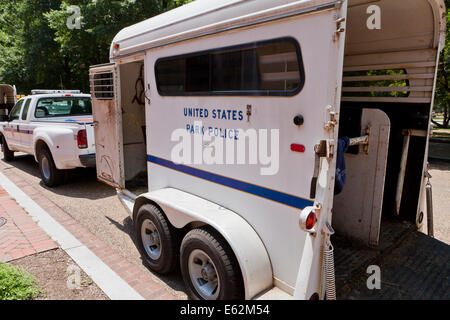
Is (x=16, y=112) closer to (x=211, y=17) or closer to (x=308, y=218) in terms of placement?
(x=211, y=17)

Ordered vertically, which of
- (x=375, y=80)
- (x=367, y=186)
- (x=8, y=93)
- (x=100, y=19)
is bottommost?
(x=367, y=186)

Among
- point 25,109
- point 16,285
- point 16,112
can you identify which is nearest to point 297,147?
point 16,285

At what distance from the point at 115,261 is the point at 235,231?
6.47 feet

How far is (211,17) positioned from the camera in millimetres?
2930

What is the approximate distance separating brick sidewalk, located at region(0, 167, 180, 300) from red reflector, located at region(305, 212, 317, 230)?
70.3 inches

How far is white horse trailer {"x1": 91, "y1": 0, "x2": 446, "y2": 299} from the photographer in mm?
2275

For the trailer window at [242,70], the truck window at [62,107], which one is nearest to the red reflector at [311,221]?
the trailer window at [242,70]

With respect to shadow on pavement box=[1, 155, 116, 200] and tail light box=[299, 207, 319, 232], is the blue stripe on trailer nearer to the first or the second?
tail light box=[299, 207, 319, 232]

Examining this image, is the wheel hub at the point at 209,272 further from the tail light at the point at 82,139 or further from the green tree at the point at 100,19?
the green tree at the point at 100,19

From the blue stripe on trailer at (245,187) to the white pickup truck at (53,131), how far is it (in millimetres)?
2984

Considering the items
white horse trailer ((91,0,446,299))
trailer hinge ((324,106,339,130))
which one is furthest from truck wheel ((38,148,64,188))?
trailer hinge ((324,106,339,130))

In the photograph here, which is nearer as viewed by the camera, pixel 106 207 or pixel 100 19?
pixel 106 207

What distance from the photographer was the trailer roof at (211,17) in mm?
2338

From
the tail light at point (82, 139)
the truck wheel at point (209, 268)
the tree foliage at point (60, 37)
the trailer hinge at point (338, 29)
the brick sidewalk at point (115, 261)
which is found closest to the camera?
the trailer hinge at point (338, 29)
